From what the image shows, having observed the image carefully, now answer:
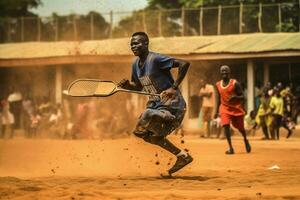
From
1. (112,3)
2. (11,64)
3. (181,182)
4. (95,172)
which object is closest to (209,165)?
Answer: (95,172)

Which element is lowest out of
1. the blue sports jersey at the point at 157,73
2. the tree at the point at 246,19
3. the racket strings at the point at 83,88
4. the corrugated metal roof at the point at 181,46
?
the racket strings at the point at 83,88

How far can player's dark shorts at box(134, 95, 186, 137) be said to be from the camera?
8523 millimetres

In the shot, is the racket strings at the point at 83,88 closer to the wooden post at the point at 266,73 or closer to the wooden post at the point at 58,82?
the wooden post at the point at 266,73

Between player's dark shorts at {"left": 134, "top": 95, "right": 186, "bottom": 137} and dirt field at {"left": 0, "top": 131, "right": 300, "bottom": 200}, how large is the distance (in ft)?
2.00

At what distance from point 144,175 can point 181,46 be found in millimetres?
14174

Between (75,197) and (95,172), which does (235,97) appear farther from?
(75,197)

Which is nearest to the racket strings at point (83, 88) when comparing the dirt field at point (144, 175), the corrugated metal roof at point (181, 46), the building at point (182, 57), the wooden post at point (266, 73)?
the dirt field at point (144, 175)

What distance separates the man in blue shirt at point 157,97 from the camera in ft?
28.0

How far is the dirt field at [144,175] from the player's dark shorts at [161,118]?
61cm

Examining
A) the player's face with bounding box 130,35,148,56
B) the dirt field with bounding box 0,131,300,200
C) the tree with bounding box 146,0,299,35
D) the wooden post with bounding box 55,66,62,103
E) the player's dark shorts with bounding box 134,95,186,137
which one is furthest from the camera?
the tree with bounding box 146,0,299,35

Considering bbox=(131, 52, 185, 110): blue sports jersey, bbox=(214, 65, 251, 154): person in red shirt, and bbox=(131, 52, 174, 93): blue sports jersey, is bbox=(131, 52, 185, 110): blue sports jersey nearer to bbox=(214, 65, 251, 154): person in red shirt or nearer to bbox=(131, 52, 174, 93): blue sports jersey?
bbox=(131, 52, 174, 93): blue sports jersey

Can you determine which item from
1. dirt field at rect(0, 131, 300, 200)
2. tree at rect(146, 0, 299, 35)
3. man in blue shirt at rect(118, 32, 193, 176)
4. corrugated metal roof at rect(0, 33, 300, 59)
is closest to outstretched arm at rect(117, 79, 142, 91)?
man in blue shirt at rect(118, 32, 193, 176)

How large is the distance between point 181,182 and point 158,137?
652mm

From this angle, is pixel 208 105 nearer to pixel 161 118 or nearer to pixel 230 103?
pixel 230 103
